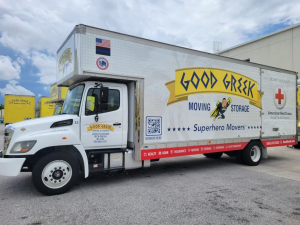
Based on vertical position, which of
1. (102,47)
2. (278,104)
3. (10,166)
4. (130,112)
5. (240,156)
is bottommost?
(240,156)

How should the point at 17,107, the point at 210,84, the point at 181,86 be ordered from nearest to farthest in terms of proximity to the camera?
the point at 181,86, the point at 210,84, the point at 17,107

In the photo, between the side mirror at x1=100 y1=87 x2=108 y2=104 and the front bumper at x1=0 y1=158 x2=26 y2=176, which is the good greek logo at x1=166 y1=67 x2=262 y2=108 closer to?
the side mirror at x1=100 y1=87 x2=108 y2=104

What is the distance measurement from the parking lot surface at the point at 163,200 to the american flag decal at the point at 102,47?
3.27m

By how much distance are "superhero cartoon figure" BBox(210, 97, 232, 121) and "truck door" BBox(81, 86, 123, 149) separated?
10.1ft

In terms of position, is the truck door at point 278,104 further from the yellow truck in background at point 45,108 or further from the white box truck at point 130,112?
the yellow truck in background at point 45,108

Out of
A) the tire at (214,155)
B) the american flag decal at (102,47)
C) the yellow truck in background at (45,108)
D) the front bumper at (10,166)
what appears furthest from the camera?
the yellow truck in background at (45,108)

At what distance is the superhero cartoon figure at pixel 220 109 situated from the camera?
7387mm

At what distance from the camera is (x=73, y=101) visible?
5844mm

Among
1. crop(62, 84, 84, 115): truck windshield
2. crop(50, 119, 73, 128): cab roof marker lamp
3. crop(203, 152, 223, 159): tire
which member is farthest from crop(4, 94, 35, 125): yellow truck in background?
crop(50, 119, 73, 128): cab roof marker lamp

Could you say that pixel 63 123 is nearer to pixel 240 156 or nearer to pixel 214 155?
pixel 240 156

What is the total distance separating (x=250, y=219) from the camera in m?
3.95

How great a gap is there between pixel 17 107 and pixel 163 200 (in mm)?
19933

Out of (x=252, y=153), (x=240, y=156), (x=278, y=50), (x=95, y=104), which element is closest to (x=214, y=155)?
(x=240, y=156)

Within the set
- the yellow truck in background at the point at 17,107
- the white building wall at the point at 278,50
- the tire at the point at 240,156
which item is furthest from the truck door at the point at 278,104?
the yellow truck in background at the point at 17,107
